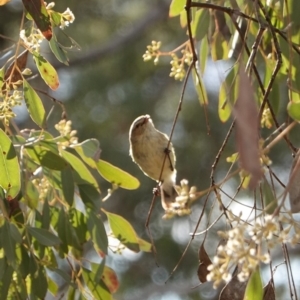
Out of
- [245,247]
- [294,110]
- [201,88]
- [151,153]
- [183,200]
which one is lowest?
[245,247]

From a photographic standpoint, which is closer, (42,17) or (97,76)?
(42,17)

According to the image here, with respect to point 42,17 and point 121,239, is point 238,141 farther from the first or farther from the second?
point 121,239

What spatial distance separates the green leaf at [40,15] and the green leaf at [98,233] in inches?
23.4

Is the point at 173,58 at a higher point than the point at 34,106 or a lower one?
higher

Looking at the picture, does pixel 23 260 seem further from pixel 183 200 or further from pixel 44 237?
pixel 183 200

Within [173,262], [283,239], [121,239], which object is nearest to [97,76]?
[173,262]

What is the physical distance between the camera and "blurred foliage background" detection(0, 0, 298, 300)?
5.91 meters

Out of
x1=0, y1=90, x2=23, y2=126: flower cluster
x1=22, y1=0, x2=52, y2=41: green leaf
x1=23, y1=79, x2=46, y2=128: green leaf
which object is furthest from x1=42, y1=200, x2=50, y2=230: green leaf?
x1=22, y1=0, x2=52, y2=41: green leaf

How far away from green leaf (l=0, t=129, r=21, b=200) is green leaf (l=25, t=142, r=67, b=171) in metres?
0.17

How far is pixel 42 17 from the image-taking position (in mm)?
1777

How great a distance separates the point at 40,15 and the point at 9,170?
0.37m

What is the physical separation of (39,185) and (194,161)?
3.81 meters

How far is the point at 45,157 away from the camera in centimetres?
209

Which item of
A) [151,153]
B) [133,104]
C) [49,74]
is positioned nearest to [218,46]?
[49,74]
